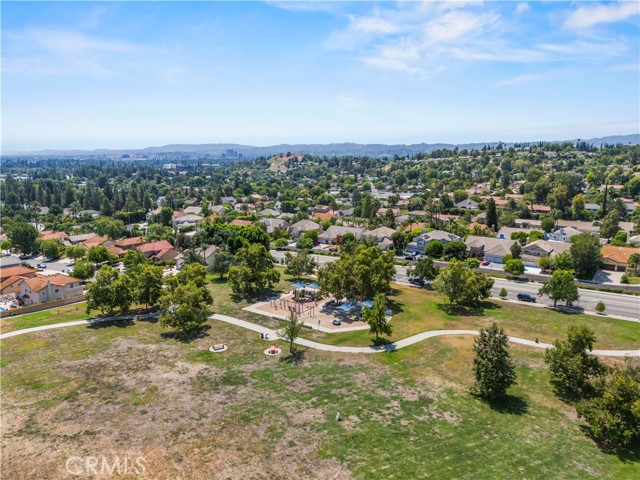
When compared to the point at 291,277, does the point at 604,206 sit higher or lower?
higher

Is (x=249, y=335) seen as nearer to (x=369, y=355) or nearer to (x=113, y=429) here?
(x=369, y=355)

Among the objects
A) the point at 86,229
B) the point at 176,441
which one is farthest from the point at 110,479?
the point at 86,229

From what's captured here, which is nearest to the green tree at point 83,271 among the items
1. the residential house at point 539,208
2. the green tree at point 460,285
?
the green tree at point 460,285

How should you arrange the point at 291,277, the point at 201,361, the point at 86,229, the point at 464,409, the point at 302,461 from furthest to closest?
the point at 86,229, the point at 291,277, the point at 201,361, the point at 464,409, the point at 302,461

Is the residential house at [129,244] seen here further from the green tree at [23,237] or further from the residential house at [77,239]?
the green tree at [23,237]

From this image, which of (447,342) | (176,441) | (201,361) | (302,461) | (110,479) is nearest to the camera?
(110,479)

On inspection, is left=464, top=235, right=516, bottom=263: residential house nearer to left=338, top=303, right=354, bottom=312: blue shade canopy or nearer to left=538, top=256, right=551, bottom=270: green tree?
left=538, top=256, right=551, bottom=270: green tree

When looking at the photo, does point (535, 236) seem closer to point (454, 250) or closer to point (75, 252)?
point (454, 250)
